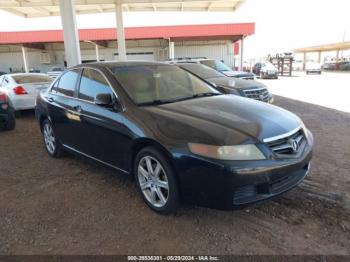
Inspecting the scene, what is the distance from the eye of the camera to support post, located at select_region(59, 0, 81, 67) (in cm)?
1064

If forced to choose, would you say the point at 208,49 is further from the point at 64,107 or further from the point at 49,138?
the point at 64,107

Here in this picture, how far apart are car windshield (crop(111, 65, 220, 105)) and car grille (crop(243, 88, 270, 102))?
3485mm

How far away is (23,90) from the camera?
29.8 feet

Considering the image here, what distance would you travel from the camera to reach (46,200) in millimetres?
3824

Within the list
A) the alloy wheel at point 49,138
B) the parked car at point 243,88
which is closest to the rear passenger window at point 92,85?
the alloy wheel at point 49,138

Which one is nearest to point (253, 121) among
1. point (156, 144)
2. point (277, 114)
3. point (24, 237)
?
point (277, 114)

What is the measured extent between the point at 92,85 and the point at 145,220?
1.96 m

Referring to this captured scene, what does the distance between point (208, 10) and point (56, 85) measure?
1589cm

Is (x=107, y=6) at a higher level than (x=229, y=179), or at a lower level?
higher

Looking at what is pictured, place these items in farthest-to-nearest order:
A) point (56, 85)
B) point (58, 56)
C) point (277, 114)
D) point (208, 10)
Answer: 1. point (58, 56)
2. point (208, 10)
3. point (56, 85)
4. point (277, 114)

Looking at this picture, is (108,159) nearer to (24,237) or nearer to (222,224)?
(24,237)

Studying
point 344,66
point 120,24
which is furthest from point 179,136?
point 344,66

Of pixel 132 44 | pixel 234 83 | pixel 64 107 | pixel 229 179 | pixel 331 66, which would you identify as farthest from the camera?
pixel 331 66

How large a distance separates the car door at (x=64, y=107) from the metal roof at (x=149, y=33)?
2228 centimetres
